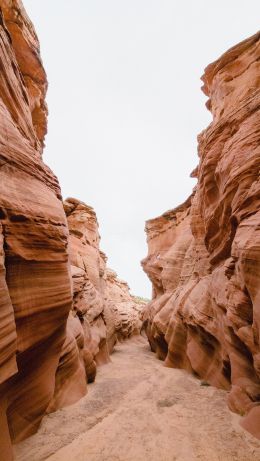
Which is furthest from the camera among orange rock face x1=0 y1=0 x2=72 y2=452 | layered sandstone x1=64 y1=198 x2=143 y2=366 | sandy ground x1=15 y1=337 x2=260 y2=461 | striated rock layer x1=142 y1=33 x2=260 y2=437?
layered sandstone x1=64 y1=198 x2=143 y2=366

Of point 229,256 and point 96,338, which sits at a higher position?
point 229,256

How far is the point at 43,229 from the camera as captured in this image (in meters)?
5.47

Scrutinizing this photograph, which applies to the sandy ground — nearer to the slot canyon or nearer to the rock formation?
the slot canyon

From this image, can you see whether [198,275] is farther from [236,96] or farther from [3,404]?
[3,404]

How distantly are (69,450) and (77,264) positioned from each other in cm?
1314

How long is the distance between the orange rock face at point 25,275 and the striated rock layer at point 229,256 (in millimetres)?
5146

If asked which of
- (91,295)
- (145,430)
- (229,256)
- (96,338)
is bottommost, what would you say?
(96,338)

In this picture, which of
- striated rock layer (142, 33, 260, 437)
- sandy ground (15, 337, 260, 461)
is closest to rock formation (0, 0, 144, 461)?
sandy ground (15, 337, 260, 461)

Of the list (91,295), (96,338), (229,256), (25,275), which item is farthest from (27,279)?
(91,295)

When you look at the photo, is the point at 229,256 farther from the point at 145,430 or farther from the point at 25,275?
the point at 25,275

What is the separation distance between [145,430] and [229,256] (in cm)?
710

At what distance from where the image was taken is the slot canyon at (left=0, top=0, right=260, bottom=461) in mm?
4918

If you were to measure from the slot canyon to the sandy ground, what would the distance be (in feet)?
0.12

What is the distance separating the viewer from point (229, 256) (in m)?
9.98
